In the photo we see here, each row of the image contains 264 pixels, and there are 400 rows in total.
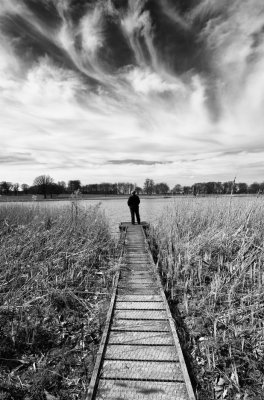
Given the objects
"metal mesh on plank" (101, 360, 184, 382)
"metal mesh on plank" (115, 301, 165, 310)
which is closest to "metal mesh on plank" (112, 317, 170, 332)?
"metal mesh on plank" (115, 301, 165, 310)

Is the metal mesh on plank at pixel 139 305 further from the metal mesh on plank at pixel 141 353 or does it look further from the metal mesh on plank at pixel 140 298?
the metal mesh on plank at pixel 141 353

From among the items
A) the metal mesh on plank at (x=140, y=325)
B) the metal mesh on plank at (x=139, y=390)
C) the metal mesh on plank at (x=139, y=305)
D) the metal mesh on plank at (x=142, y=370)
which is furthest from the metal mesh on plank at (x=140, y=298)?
the metal mesh on plank at (x=139, y=390)

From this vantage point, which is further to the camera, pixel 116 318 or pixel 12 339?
pixel 116 318

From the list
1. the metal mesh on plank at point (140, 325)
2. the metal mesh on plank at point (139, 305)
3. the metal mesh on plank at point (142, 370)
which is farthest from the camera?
the metal mesh on plank at point (139, 305)

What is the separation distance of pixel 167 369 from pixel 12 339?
206 cm

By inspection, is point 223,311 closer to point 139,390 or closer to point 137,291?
point 137,291

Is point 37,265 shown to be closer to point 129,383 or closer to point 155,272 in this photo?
point 155,272

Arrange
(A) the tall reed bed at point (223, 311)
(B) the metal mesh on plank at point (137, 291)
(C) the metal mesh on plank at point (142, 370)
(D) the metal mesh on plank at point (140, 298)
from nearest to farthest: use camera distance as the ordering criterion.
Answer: (C) the metal mesh on plank at point (142, 370), (A) the tall reed bed at point (223, 311), (D) the metal mesh on plank at point (140, 298), (B) the metal mesh on plank at point (137, 291)

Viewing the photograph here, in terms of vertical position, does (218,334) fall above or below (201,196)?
below

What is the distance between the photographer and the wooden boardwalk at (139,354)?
98.3 inches

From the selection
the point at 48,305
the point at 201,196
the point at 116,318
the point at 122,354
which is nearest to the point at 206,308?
the point at 116,318

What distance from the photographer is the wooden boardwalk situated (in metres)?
2.50

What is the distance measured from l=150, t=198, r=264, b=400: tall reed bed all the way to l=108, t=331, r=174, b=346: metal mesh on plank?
0.94ft

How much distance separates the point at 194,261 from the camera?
234 inches
